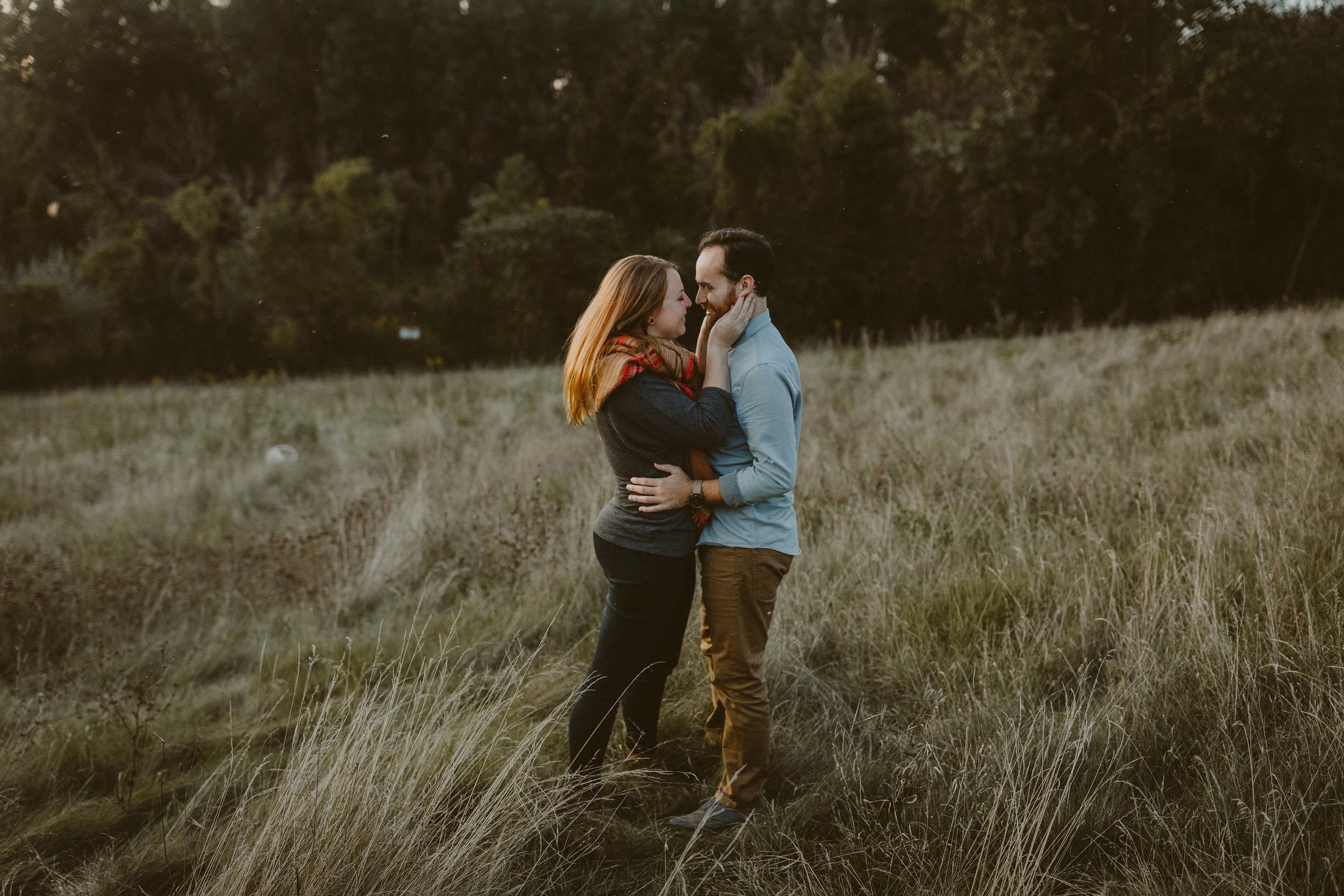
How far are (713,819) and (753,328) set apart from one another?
1.56 m

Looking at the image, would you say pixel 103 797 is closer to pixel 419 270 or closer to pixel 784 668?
pixel 784 668

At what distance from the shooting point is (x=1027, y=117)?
19.1m

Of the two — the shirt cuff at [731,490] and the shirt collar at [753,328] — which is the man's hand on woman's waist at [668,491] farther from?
the shirt collar at [753,328]

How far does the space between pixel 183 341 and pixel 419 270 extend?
9182 millimetres

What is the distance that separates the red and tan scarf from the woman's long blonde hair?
3cm

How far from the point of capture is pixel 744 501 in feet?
7.94

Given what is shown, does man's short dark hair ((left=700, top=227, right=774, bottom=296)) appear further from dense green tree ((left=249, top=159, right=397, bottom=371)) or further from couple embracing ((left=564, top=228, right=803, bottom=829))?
dense green tree ((left=249, top=159, right=397, bottom=371))

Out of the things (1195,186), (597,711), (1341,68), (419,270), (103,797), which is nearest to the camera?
(597,711)

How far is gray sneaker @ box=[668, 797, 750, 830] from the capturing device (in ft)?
8.59

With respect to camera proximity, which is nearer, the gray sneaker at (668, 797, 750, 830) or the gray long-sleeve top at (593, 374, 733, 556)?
the gray long-sleeve top at (593, 374, 733, 556)

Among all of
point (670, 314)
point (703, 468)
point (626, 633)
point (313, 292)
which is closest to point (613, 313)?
point (670, 314)

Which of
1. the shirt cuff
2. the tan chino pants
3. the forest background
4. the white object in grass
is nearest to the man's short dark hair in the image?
the shirt cuff

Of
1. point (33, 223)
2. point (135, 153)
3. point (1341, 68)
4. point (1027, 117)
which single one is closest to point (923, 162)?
point (1027, 117)

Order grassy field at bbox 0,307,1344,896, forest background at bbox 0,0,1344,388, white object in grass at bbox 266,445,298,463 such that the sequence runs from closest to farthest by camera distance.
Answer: grassy field at bbox 0,307,1344,896 < white object in grass at bbox 266,445,298,463 < forest background at bbox 0,0,1344,388
